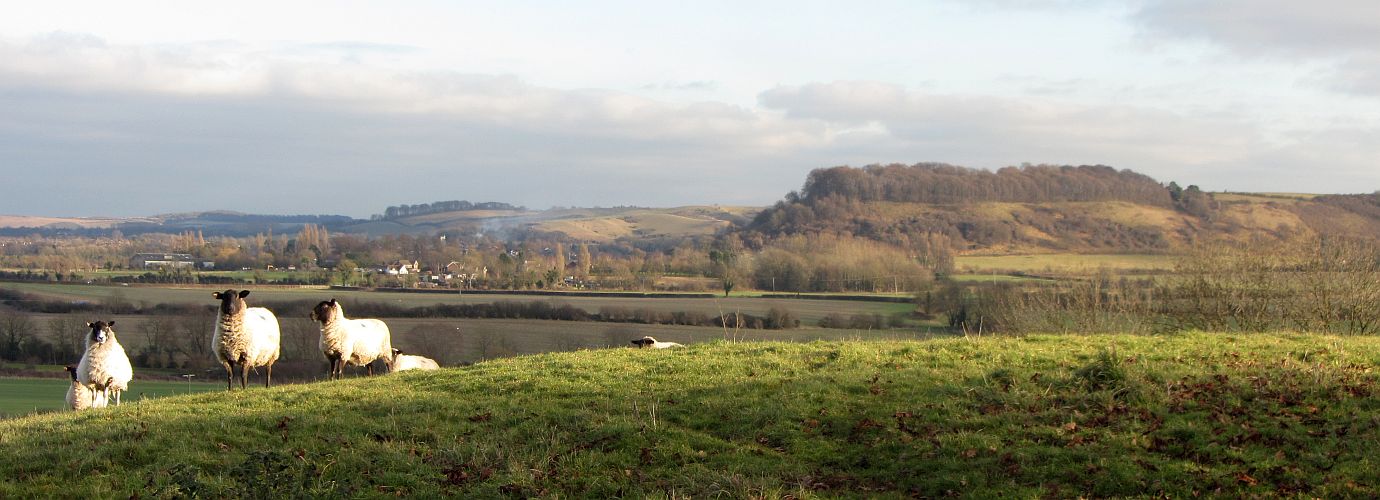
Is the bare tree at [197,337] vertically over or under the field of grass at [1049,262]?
under

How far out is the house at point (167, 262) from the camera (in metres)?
98.8

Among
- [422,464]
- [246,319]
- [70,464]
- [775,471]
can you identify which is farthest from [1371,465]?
[246,319]

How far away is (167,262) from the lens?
100375mm

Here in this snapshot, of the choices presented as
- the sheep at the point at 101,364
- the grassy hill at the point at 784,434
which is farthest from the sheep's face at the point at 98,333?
the grassy hill at the point at 784,434

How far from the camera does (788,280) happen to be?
93.1m

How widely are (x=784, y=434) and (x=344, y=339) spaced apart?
1364 centimetres

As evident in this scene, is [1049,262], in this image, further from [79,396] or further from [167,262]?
[79,396]

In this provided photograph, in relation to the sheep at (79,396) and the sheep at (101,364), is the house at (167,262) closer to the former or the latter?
the sheep at (79,396)

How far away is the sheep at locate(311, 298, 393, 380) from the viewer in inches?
837

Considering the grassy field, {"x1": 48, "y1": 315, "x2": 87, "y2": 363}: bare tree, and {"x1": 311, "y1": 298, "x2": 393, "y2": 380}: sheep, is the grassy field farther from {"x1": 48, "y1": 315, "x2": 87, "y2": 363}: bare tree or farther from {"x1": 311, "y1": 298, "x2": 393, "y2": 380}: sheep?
{"x1": 311, "y1": 298, "x2": 393, "y2": 380}: sheep

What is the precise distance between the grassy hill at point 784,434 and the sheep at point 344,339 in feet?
18.6

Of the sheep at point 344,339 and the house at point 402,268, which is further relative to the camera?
the house at point 402,268

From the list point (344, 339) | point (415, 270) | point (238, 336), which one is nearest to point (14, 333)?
point (415, 270)

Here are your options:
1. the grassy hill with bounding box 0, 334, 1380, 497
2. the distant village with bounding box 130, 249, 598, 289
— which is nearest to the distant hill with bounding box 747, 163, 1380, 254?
the distant village with bounding box 130, 249, 598, 289
